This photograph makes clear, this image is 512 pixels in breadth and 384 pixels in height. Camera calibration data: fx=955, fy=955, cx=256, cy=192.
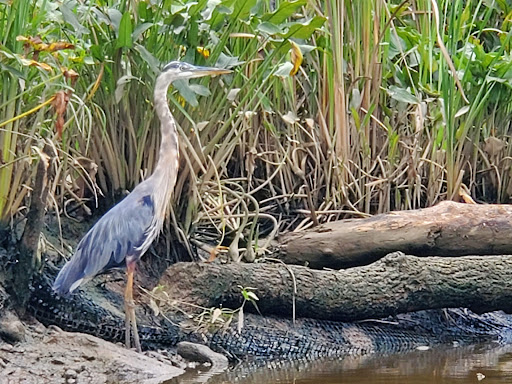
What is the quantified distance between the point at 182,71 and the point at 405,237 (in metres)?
1.58

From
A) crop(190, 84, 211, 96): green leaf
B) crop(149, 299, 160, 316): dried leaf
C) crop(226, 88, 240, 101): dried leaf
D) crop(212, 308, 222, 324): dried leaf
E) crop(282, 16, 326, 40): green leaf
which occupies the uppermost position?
crop(282, 16, 326, 40): green leaf

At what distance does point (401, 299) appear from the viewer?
16.1ft

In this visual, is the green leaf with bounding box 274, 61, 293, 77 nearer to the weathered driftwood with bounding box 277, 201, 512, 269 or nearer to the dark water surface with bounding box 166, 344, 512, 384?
the weathered driftwood with bounding box 277, 201, 512, 269

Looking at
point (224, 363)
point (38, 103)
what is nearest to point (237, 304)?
point (224, 363)

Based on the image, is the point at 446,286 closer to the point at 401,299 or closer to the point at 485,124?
the point at 401,299

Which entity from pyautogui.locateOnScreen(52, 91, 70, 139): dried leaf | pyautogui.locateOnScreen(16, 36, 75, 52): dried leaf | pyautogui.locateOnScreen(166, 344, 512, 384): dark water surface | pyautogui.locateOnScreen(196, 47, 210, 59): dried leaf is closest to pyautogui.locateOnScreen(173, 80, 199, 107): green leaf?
pyautogui.locateOnScreen(196, 47, 210, 59): dried leaf

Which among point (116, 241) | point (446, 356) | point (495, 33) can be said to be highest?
point (495, 33)

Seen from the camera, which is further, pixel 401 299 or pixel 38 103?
pixel 401 299

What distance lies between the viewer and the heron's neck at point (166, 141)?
4.50m

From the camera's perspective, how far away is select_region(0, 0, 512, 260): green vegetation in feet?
14.7

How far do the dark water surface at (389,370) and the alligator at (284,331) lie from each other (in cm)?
15

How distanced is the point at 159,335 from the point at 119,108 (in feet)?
3.83

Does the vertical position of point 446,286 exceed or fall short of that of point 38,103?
it falls short

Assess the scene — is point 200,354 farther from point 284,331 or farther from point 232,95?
point 232,95
